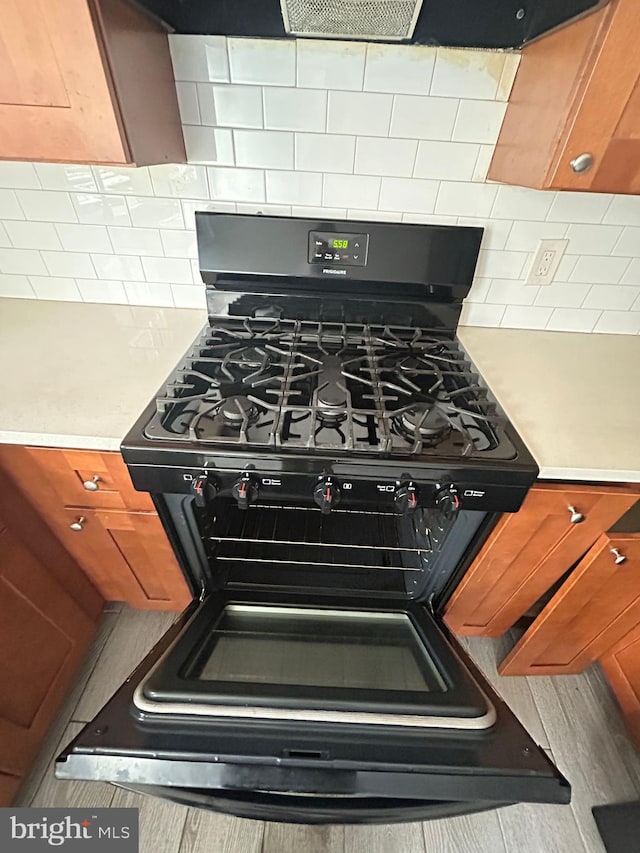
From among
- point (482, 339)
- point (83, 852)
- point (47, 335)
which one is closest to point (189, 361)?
point (47, 335)

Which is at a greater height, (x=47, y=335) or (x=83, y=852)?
(x=47, y=335)

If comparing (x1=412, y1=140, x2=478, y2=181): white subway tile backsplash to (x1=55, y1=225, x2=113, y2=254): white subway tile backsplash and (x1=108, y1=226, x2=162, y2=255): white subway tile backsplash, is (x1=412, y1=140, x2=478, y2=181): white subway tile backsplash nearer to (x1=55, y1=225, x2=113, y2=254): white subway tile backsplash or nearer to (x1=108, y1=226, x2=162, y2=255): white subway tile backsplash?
(x1=108, y1=226, x2=162, y2=255): white subway tile backsplash

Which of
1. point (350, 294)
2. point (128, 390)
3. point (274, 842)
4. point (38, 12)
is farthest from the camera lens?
point (350, 294)

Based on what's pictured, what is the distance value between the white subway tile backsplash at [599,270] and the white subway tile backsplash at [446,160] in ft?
1.39

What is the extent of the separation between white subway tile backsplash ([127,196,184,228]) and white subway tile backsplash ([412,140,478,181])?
0.62 meters

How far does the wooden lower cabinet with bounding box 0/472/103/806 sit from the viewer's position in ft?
3.23

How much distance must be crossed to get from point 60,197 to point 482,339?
4.04ft

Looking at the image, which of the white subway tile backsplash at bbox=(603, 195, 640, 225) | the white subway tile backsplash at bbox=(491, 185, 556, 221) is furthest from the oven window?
the white subway tile backsplash at bbox=(603, 195, 640, 225)

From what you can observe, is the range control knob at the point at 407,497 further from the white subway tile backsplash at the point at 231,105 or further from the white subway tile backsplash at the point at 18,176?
the white subway tile backsplash at the point at 18,176

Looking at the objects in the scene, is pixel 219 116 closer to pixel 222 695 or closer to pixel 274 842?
pixel 222 695

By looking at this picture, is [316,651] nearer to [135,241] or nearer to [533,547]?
[533,547]

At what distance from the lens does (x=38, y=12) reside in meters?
0.64

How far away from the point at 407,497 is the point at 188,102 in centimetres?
104

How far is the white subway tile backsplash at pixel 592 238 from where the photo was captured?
1.11 m
